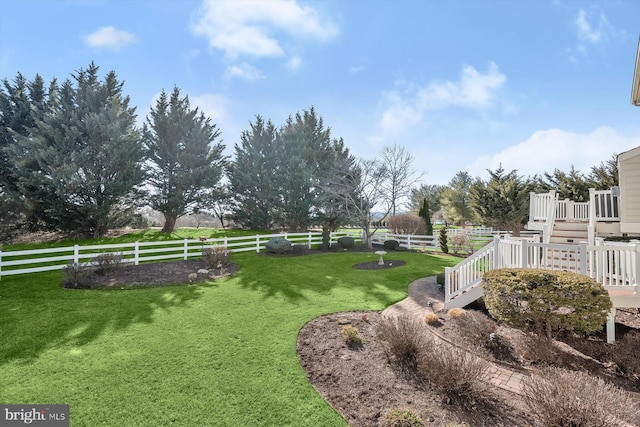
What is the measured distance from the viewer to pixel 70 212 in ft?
55.0

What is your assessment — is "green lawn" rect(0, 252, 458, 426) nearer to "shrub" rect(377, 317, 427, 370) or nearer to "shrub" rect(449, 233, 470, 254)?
"shrub" rect(377, 317, 427, 370)

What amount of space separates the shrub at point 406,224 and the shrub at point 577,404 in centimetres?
1997

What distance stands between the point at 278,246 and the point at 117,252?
286 inches

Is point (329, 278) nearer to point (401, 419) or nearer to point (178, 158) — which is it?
point (401, 419)

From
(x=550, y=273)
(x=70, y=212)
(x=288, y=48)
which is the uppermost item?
(x=288, y=48)

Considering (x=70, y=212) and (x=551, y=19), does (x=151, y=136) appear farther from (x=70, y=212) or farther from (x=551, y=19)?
(x=551, y=19)

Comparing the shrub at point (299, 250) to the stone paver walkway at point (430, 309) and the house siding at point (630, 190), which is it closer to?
the stone paver walkway at point (430, 309)

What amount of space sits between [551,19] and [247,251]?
15839mm

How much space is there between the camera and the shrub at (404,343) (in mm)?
4566

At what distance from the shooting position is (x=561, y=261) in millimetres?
6441

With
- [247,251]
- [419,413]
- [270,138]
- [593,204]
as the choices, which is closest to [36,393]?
[419,413]

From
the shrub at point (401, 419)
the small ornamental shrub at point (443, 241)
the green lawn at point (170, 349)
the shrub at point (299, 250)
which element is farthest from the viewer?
the small ornamental shrub at point (443, 241)

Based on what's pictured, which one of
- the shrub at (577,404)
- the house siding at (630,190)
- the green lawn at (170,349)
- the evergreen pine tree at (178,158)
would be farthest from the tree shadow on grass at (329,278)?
the evergreen pine tree at (178,158)

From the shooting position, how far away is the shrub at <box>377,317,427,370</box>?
4.57 m
